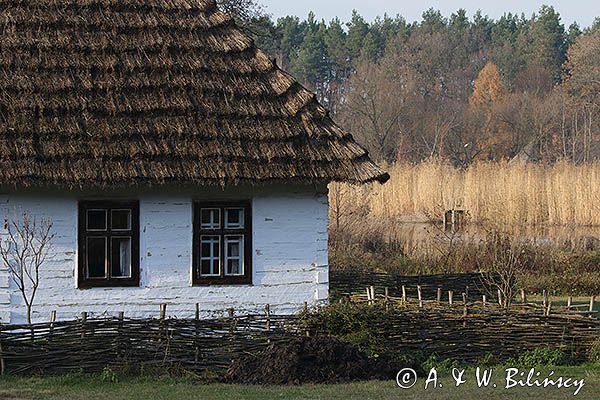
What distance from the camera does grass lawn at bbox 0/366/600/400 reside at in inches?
510

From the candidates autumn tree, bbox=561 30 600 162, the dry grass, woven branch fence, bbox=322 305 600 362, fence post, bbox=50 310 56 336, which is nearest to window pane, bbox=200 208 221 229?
fence post, bbox=50 310 56 336

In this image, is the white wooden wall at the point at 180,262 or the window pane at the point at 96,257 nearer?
the white wooden wall at the point at 180,262

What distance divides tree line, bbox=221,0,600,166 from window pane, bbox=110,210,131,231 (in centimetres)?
3198

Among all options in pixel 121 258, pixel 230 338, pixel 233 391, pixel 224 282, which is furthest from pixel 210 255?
pixel 233 391

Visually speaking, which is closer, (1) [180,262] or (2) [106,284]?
(2) [106,284]

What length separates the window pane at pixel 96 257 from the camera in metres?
17.0

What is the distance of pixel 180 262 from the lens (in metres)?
17.2

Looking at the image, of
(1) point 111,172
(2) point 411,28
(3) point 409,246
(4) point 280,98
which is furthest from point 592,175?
(2) point 411,28

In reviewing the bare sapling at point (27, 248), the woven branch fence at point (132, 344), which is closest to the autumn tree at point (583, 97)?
the bare sapling at point (27, 248)

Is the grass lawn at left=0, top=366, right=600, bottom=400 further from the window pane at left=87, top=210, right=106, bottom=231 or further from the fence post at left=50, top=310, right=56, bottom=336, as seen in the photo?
the window pane at left=87, top=210, right=106, bottom=231

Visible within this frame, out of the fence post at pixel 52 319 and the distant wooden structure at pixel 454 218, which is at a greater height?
the distant wooden structure at pixel 454 218

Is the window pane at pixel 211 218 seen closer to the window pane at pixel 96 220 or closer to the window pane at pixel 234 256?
the window pane at pixel 234 256

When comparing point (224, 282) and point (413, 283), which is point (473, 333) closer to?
point (224, 282)

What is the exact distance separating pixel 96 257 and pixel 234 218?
213 centimetres
